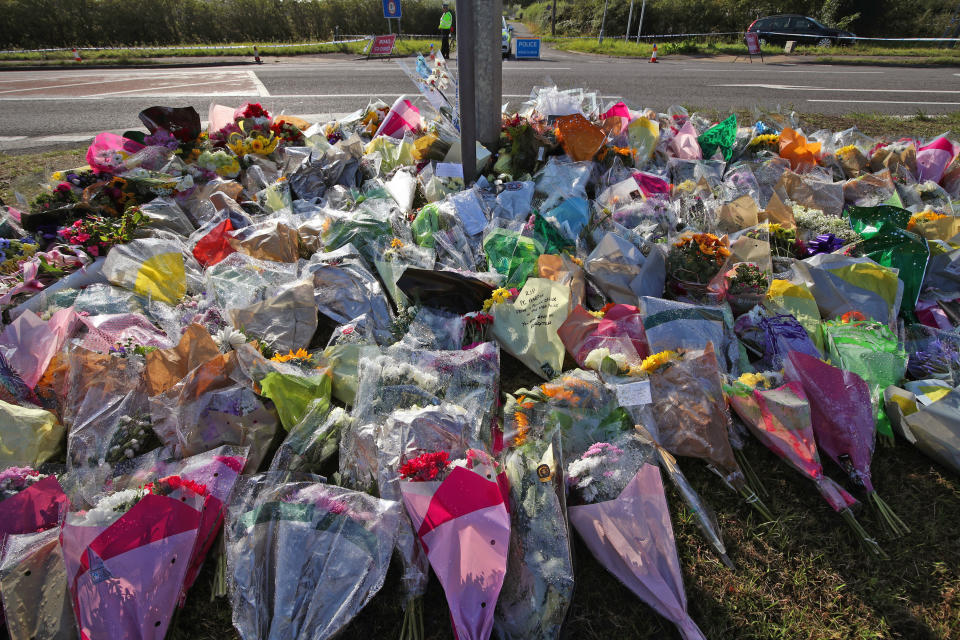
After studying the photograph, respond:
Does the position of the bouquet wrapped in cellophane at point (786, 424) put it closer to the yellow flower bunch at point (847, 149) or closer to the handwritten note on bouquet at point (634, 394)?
the handwritten note on bouquet at point (634, 394)

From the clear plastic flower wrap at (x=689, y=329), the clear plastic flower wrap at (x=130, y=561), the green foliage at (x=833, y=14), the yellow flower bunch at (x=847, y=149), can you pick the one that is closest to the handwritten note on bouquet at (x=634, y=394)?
the clear plastic flower wrap at (x=689, y=329)

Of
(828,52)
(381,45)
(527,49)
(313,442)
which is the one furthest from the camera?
(828,52)

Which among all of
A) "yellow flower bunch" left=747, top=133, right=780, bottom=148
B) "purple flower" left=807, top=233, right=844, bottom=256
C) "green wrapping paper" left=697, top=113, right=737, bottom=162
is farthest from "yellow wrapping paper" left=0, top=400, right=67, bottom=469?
"yellow flower bunch" left=747, top=133, right=780, bottom=148

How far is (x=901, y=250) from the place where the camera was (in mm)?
2998

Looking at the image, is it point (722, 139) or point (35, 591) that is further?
point (722, 139)

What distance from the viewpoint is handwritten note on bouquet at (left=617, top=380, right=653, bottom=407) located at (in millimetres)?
2119

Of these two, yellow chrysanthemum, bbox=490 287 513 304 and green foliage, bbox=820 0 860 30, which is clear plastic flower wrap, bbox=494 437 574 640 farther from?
green foliage, bbox=820 0 860 30

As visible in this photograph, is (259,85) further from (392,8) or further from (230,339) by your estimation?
(230,339)

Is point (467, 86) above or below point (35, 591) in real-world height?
above

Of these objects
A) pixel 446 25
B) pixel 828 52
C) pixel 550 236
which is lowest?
pixel 550 236

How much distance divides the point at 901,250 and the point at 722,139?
2.10 metres

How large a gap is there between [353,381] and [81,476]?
1142mm

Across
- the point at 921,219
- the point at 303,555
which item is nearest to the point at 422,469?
the point at 303,555

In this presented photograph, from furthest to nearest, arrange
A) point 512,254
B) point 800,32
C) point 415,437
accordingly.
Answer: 1. point 800,32
2. point 512,254
3. point 415,437
